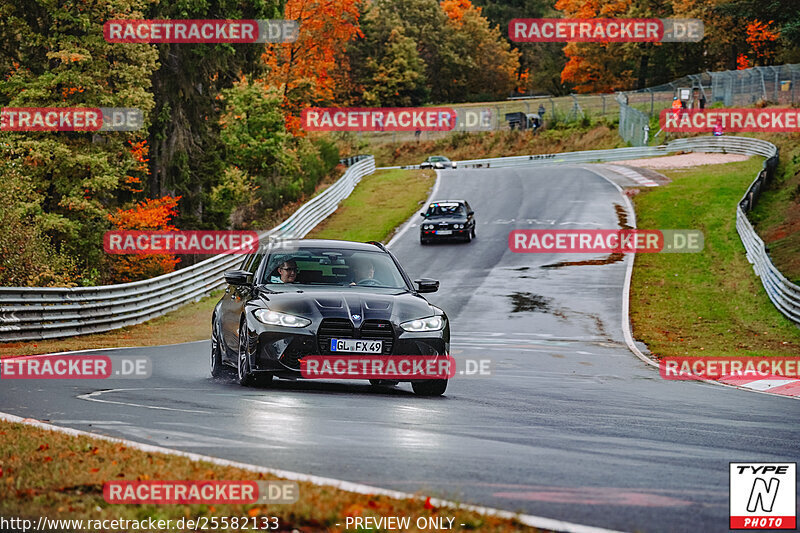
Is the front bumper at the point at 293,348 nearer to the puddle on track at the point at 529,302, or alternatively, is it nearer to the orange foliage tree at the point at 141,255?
the puddle on track at the point at 529,302

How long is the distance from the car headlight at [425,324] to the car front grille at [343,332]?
299 millimetres

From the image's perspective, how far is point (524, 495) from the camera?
19.6 ft

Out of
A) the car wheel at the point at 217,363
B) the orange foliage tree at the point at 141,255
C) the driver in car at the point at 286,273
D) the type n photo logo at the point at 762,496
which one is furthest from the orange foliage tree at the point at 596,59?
the type n photo logo at the point at 762,496

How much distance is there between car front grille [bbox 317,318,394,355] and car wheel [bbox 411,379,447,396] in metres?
0.79

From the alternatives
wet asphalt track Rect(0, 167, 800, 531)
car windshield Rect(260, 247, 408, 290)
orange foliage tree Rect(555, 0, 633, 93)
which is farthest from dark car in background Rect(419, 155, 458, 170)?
car windshield Rect(260, 247, 408, 290)

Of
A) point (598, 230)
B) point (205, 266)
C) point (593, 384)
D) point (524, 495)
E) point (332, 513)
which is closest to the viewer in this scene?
point (332, 513)

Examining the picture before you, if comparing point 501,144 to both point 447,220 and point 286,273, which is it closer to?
point 447,220

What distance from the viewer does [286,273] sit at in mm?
12406

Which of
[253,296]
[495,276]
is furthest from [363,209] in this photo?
[253,296]

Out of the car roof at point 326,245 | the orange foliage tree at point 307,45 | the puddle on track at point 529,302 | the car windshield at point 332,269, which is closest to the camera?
the car windshield at point 332,269

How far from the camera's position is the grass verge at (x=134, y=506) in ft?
17.0

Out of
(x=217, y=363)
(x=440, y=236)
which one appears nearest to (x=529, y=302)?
(x=440, y=236)

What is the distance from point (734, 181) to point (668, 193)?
3634 mm

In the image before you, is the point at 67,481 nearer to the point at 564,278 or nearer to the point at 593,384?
the point at 593,384
